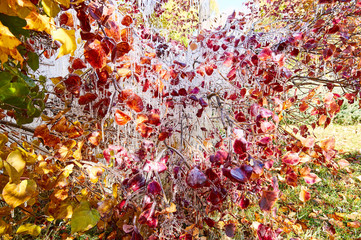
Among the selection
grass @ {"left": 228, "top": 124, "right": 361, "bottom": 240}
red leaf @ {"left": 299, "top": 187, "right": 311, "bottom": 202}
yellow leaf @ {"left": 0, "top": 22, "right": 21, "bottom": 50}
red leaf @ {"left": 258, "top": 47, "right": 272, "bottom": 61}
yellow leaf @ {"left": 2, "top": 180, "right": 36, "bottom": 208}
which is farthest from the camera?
grass @ {"left": 228, "top": 124, "right": 361, "bottom": 240}

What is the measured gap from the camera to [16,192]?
571 mm

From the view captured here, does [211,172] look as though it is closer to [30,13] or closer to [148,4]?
[30,13]

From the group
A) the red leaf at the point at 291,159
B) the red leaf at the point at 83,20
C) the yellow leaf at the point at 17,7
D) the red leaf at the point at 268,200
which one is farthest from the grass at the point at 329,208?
the yellow leaf at the point at 17,7

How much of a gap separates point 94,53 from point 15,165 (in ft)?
1.13

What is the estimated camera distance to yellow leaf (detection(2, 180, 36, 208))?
56 centimetres

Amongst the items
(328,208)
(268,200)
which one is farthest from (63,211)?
(328,208)

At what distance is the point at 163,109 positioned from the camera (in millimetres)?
1472

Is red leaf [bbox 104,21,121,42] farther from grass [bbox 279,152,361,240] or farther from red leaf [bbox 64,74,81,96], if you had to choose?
grass [bbox 279,152,361,240]

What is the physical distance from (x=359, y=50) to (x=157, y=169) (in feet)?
5.57

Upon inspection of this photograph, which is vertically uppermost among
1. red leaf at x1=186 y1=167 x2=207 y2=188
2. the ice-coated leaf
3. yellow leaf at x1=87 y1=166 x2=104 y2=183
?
the ice-coated leaf

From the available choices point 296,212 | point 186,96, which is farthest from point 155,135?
point 296,212

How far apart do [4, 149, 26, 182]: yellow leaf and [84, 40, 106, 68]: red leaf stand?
0.30 m

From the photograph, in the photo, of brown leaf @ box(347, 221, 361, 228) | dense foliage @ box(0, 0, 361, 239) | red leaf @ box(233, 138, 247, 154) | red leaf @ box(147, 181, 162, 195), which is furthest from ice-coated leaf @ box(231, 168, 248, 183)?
brown leaf @ box(347, 221, 361, 228)

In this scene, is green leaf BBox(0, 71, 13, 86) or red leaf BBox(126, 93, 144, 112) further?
red leaf BBox(126, 93, 144, 112)
